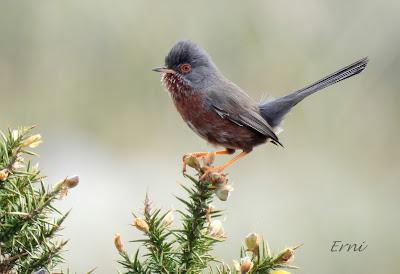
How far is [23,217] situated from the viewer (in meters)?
1.98

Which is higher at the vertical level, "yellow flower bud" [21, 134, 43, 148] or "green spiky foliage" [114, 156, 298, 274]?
"yellow flower bud" [21, 134, 43, 148]

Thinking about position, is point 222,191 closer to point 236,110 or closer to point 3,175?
point 3,175

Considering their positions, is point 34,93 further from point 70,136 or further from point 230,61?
point 230,61

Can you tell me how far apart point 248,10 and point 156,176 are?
2.47m

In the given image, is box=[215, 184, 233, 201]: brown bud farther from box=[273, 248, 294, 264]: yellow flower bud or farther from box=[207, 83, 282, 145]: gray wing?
box=[207, 83, 282, 145]: gray wing

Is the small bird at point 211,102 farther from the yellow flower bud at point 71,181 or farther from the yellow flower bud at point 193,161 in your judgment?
the yellow flower bud at point 71,181

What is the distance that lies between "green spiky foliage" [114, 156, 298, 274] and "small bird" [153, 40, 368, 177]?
178cm

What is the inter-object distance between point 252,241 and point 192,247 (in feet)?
0.62

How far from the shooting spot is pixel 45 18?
29.3ft

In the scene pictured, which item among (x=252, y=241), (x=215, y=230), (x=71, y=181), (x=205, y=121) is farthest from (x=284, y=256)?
(x=205, y=121)

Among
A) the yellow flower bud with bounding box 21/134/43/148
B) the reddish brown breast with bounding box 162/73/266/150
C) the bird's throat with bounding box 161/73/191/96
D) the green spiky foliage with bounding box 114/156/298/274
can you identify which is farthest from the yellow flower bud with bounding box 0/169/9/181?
the bird's throat with bounding box 161/73/191/96

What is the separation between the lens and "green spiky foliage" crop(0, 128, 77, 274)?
2.00 m

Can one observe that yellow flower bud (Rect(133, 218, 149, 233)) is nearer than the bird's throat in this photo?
Yes

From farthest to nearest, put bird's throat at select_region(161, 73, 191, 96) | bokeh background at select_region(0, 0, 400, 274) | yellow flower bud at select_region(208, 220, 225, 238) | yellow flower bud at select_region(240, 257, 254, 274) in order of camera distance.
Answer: bokeh background at select_region(0, 0, 400, 274)
bird's throat at select_region(161, 73, 191, 96)
yellow flower bud at select_region(208, 220, 225, 238)
yellow flower bud at select_region(240, 257, 254, 274)
